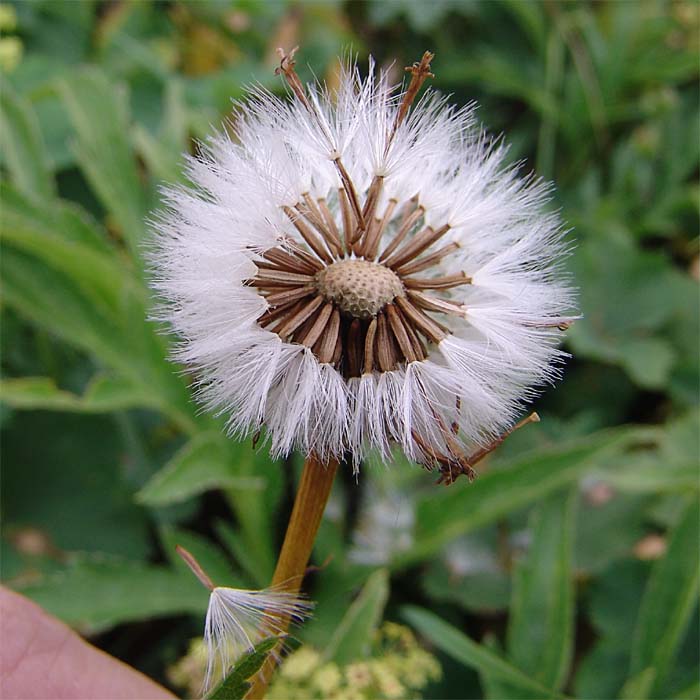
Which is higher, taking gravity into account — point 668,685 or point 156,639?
point 668,685

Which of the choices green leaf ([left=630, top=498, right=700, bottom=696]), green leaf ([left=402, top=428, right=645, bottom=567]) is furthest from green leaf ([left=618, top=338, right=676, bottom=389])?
green leaf ([left=630, top=498, right=700, bottom=696])

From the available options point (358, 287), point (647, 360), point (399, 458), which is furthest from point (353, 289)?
point (647, 360)

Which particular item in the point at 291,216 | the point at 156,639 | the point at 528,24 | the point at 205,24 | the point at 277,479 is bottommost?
the point at 156,639

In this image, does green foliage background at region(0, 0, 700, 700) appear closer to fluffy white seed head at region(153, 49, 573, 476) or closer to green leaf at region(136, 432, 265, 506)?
green leaf at region(136, 432, 265, 506)

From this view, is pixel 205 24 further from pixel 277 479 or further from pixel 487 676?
pixel 487 676

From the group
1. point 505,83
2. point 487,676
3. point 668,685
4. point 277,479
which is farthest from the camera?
point 505,83

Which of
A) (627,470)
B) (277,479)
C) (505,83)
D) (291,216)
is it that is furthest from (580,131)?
(291,216)
